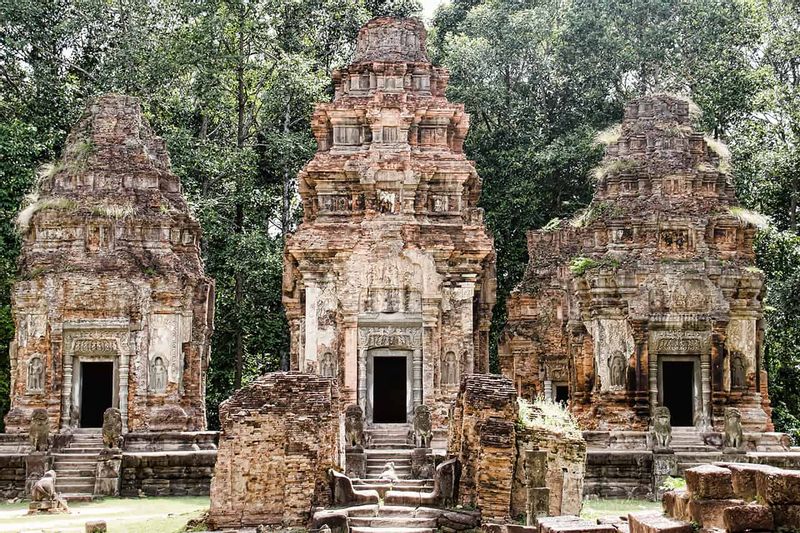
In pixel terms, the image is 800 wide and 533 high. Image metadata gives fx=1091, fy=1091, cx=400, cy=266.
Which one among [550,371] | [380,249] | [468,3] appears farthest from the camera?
[468,3]

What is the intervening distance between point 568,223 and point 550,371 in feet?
13.0

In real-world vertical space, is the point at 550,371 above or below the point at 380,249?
below

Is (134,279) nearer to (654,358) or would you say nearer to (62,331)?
(62,331)

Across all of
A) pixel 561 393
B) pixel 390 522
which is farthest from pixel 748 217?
pixel 390 522

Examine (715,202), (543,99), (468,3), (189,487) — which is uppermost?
(468,3)

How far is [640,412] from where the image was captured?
835 inches

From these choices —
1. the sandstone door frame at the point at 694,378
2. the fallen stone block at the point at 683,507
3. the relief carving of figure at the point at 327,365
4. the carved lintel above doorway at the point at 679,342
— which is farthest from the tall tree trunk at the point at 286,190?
the fallen stone block at the point at 683,507

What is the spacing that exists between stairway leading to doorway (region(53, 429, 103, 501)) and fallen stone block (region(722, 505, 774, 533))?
44.4 ft

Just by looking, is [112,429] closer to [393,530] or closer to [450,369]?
[450,369]

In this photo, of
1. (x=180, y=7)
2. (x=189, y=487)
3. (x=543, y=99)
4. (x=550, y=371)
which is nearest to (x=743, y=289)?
(x=550, y=371)

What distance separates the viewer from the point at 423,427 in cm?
1830

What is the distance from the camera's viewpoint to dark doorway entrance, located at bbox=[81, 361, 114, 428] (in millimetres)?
22486

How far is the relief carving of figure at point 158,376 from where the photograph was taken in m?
21.7

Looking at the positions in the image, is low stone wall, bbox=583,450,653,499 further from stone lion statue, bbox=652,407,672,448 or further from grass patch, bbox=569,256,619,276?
→ grass patch, bbox=569,256,619,276
